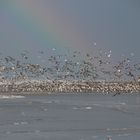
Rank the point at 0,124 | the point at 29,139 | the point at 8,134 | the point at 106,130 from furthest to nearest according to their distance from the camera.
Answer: the point at 0,124
the point at 106,130
the point at 8,134
the point at 29,139

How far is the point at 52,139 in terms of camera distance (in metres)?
71.4

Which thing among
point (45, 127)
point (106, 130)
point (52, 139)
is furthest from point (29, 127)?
point (52, 139)

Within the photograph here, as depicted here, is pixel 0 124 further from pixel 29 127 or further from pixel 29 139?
pixel 29 139

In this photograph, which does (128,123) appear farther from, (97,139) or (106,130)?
(97,139)

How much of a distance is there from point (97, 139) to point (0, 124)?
26.8 m

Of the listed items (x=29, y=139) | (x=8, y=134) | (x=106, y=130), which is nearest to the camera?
(x=29, y=139)

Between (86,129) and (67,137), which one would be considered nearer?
(67,137)

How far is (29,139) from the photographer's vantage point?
70688 mm

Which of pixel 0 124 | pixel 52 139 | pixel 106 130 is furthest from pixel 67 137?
pixel 0 124

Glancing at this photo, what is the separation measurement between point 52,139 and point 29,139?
252 cm

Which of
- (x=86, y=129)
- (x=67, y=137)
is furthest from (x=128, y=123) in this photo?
(x=67, y=137)

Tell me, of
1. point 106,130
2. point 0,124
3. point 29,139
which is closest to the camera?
point 29,139

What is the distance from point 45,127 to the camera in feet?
294

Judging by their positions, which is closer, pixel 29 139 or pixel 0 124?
pixel 29 139
